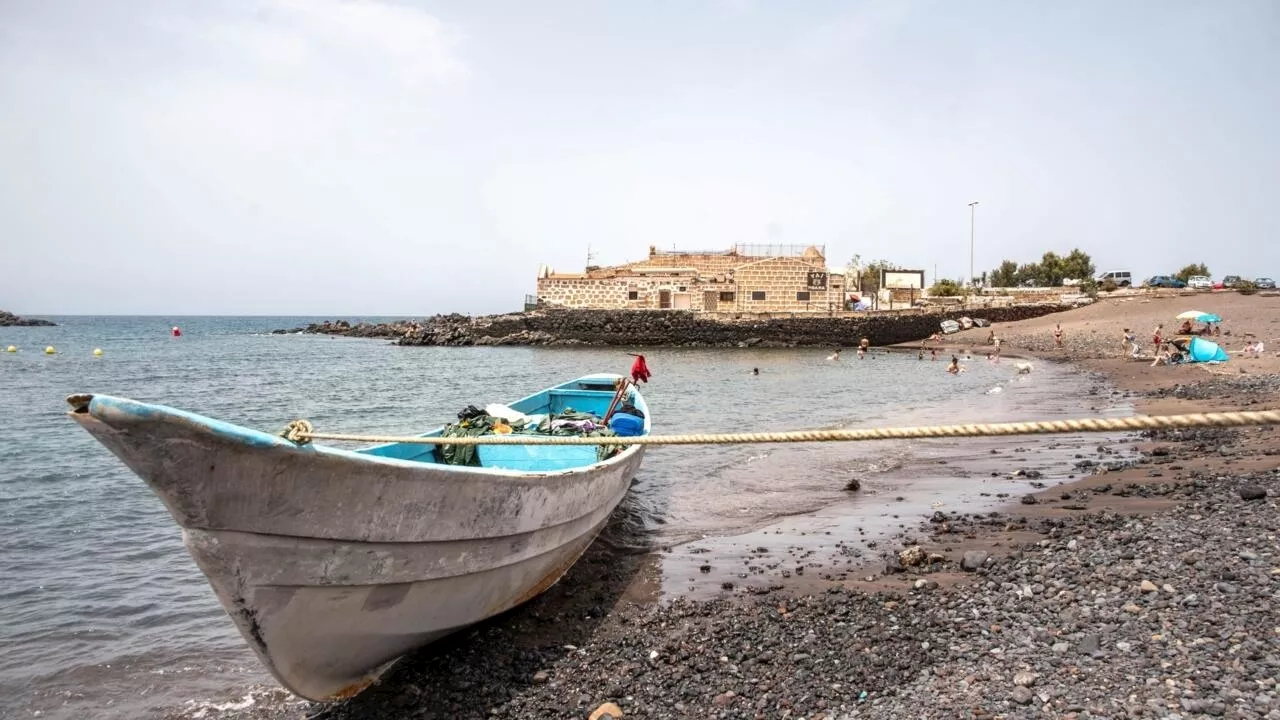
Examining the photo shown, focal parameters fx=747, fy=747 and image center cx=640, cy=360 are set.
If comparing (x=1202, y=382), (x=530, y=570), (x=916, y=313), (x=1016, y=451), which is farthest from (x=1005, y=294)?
(x=530, y=570)

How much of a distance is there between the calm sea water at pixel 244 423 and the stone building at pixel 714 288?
1563cm

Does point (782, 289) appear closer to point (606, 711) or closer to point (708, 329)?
point (708, 329)

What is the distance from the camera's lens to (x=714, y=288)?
2127 inches

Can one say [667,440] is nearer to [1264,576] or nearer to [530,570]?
[530,570]

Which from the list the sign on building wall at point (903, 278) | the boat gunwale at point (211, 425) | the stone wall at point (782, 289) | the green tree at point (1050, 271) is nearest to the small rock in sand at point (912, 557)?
the boat gunwale at point (211, 425)

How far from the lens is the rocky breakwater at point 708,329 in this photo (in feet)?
167

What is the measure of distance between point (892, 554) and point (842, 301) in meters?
48.5

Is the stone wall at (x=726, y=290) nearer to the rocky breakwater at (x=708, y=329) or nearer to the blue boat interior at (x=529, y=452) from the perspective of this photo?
the rocky breakwater at (x=708, y=329)

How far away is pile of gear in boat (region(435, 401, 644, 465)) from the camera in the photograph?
7.74 m

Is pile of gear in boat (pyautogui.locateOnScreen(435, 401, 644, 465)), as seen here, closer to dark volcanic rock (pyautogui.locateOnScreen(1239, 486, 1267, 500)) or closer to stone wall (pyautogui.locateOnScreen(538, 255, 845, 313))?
dark volcanic rock (pyautogui.locateOnScreen(1239, 486, 1267, 500))

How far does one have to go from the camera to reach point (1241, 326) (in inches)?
1244

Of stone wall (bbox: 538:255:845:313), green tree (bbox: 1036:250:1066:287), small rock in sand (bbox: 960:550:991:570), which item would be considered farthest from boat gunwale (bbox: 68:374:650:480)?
green tree (bbox: 1036:250:1066:287)

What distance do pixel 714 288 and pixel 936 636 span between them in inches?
1954

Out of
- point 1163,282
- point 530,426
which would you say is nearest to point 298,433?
point 530,426
